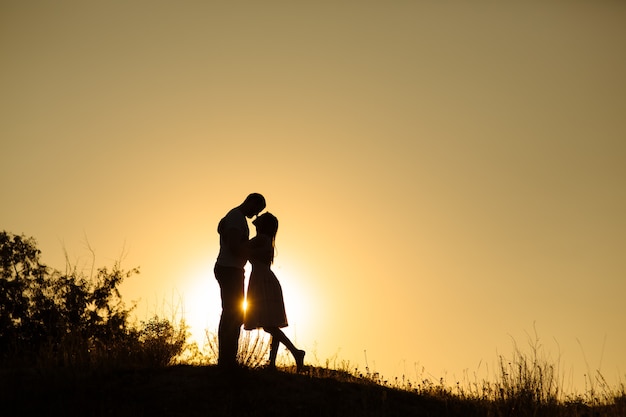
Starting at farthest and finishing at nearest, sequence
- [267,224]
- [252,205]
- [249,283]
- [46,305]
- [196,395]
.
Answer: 1. [46,305]
2. [249,283]
3. [267,224]
4. [252,205]
5. [196,395]

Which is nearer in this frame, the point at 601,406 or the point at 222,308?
the point at 222,308

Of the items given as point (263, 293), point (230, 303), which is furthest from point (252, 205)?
point (263, 293)

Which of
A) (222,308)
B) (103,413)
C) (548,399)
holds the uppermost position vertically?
(222,308)

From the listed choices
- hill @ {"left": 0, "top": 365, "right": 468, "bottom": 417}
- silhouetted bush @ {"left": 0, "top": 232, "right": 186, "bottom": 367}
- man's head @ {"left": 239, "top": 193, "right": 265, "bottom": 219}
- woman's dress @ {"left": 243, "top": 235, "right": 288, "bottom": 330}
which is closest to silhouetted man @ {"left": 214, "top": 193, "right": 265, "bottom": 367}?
man's head @ {"left": 239, "top": 193, "right": 265, "bottom": 219}

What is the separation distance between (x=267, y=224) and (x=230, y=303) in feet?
5.98

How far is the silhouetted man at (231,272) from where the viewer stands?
923 cm

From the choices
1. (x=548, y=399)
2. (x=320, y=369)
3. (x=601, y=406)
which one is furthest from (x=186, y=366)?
(x=601, y=406)

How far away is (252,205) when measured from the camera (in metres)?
9.62

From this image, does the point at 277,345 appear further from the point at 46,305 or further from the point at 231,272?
the point at 46,305

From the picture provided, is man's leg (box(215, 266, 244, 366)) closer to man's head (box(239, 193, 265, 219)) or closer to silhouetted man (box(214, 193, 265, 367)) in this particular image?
silhouetted man (box(214, 193, 265, 367))

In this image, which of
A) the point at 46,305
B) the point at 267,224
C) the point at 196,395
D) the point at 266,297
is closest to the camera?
the point at 196,395

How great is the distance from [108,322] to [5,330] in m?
3.62

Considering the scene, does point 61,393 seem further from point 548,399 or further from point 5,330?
point 5,330

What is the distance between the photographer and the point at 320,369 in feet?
38.9
